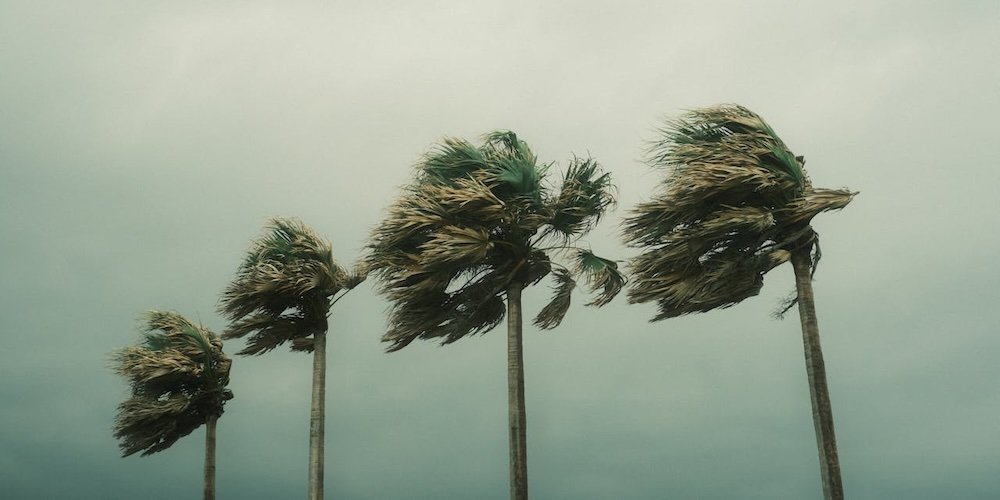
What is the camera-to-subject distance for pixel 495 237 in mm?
16984

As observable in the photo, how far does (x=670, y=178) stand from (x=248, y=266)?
1014 cm

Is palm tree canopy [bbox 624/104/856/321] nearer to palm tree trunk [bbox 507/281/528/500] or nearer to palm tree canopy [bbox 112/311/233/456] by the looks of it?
palm tree trunk [bbox 507/281/528/500]

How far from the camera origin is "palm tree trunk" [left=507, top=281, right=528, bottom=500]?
1540cm

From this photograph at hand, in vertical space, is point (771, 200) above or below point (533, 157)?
below

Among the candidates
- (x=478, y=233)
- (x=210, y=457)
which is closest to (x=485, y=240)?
(x=478, y=233)

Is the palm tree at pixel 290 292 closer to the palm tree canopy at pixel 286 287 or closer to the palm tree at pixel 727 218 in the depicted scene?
the palm tree canopy at pixel 286 287

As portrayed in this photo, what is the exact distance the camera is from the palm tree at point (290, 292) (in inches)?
764

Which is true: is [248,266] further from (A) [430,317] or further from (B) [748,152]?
(B) [748,152]

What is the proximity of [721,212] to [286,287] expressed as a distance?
936 cm

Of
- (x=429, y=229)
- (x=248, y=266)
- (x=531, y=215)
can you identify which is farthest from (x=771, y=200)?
(x=248, y=266)

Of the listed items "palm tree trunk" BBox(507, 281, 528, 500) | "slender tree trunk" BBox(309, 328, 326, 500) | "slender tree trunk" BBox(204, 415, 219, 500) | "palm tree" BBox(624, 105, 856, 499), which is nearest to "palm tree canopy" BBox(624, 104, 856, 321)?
"palm tree" BBox(624, 105, 856, 499)

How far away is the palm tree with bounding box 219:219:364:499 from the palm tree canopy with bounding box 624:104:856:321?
23.1ft

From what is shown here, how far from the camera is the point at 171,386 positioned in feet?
75.3

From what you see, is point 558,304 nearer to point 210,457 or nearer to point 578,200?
point 578,200
